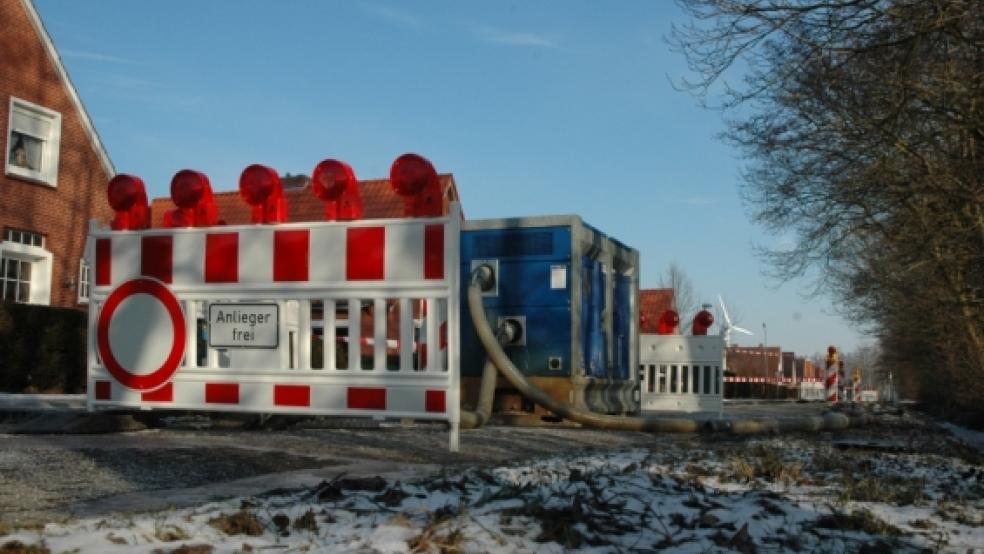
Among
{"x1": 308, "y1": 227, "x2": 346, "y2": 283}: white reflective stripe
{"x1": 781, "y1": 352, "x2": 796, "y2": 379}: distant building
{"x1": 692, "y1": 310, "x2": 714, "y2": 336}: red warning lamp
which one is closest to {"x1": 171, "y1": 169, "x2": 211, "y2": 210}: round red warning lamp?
{"x1": 308, "y1": 227, "x2": 346, "y2": 283}: white reflective stripe

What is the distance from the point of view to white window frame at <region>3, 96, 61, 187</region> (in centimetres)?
2053

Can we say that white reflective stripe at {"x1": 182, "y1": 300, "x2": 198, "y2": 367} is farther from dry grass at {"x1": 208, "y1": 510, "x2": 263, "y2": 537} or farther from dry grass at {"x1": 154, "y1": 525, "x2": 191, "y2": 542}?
dry grass at {"x1": 154, "y1": 525, "x2": 191, "y2": 542}

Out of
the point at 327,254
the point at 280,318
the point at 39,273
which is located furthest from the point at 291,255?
the point at 39,273

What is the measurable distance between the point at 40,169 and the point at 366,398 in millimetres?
17409

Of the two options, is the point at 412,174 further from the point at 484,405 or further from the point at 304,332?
the point at 484,405

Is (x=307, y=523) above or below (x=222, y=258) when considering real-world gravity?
below

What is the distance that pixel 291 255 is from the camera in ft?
22.5

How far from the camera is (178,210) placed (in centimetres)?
760

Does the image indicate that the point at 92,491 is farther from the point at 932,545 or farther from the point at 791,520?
the point at 932,545

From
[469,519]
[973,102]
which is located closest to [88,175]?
[973,102]

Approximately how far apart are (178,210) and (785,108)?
33.7 feet

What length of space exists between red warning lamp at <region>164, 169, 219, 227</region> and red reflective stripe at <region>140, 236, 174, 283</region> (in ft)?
0.68

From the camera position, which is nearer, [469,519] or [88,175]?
[469,519]

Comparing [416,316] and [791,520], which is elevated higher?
[416,316]
